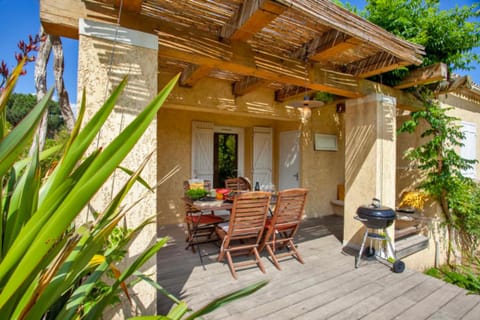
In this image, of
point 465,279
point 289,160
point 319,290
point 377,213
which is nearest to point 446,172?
point 465,279

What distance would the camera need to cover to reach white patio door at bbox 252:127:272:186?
6566 mm

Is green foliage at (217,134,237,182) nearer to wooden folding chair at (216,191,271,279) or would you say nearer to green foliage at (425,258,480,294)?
wooden folding chair at (216,191,271,279)

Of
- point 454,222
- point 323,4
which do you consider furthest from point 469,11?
point 454,222

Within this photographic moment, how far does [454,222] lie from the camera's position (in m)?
4.66

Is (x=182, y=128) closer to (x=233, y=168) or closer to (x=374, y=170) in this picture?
(x=233, y=168)

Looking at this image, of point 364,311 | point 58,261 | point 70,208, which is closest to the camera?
point 70,208

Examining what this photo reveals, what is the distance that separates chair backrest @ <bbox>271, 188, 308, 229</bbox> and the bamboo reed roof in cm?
147

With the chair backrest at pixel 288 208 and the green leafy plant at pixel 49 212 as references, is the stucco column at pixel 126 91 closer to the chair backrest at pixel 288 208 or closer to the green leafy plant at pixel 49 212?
the green leafy plant at pixel 49 212

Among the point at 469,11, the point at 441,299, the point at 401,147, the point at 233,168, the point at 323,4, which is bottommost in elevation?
the point at 441,299

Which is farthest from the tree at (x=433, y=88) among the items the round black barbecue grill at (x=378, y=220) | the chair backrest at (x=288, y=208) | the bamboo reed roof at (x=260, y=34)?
the chair backrest at (x=288, y=208)

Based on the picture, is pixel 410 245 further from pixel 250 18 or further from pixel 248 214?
pixel 250 18

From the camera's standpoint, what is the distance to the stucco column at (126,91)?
1.90 metres

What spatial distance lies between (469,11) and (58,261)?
5812 millimetres

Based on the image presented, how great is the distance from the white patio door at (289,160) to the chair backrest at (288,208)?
2.77 m
